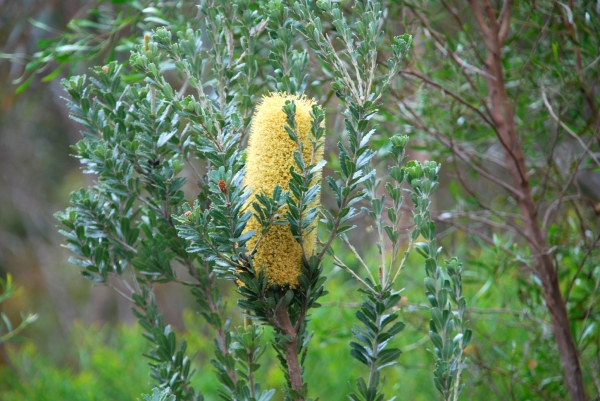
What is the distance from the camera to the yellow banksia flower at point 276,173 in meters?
1.10

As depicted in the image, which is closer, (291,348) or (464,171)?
(291,348)

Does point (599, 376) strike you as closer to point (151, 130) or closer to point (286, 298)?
point (286, 298)

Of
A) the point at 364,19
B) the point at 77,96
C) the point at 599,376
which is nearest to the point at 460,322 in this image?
A: the point at 364,19

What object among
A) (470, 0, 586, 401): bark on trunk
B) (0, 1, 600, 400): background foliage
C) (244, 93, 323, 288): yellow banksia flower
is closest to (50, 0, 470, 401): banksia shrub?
(244, 93, 323, 288): yellow banksia flower

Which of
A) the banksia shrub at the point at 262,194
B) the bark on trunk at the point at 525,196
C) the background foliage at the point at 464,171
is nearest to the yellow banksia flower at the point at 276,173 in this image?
the banksia shrub at the point at 262,194

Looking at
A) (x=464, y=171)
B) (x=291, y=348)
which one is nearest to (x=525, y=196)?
(x=464, y=171)

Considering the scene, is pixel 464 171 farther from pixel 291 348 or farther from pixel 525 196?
pixel 291 348

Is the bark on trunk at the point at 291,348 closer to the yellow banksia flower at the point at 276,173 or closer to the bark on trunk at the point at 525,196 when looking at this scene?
the yellow banksia flower at the point at 276,173

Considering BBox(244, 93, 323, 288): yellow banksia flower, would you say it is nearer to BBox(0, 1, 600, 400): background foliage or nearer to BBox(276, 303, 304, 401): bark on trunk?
BBox(276, 303, 304, 401): bark on trunk

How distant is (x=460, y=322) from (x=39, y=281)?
8114 mm

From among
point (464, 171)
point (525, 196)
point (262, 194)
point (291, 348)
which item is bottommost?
point (291, 348)

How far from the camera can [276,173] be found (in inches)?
43.1

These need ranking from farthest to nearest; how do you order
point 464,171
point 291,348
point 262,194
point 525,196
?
point 464,171
point 525,196
point 291,348
point 262,194

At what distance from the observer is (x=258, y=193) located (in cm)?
109
